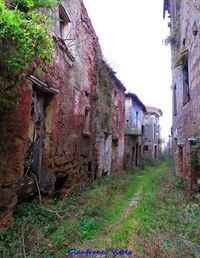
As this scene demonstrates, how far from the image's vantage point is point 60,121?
6113 millimetres

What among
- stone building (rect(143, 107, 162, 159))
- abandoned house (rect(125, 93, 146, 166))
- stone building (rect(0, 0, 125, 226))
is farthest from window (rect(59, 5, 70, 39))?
stone building (rect(143, 107, 162, 159))

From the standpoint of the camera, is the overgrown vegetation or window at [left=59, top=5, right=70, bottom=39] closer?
the overgrown vegetation

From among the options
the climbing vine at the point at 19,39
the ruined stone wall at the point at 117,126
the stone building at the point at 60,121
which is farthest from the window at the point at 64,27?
the ruined stone wall at the point at 117,126

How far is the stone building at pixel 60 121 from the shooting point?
13.5 ft

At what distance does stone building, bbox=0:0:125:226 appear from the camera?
4105mm

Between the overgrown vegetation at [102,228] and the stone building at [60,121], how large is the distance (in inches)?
18.5

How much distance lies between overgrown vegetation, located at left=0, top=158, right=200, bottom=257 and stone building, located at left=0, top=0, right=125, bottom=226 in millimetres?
470

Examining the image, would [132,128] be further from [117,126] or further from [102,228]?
[102,228]

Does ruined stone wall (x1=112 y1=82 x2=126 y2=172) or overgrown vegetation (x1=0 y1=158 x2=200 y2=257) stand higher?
ruined stone wall (x1=112 y1=82 x2=126 y2=172)

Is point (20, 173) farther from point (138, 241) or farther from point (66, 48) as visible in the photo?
point (66, 48)

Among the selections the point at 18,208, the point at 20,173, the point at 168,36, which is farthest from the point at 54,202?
the point at 168,36

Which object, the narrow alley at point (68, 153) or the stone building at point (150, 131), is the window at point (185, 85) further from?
the stone building at point (150, 131)

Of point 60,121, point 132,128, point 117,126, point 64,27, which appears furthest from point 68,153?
point 132,128

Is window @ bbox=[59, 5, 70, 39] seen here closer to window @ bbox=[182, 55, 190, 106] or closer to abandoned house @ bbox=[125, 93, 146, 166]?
window @ bbox=[182, 55, 190, 106]
